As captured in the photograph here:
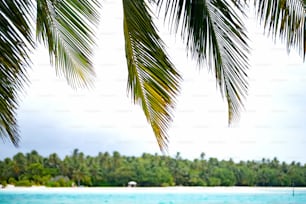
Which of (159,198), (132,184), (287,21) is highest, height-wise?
(287,21)

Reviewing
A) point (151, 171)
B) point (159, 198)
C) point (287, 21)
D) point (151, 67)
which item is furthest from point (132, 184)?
point (287, 21)

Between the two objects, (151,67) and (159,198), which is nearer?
(151,67)

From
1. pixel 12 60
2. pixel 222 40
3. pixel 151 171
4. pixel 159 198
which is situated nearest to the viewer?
pixel 12 60

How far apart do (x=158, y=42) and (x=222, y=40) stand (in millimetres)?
143

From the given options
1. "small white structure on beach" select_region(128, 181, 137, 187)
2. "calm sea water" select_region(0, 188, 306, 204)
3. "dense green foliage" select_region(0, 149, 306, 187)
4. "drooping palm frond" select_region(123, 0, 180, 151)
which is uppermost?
"drooping palm frond" select_region(123, 0, 180, 151)

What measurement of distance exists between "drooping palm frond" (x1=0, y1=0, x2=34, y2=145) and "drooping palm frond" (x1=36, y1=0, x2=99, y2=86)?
10 cm

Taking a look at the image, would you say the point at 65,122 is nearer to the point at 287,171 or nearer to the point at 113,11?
the point at 287,171

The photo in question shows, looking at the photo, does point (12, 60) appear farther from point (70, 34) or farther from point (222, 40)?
point (222, 40)

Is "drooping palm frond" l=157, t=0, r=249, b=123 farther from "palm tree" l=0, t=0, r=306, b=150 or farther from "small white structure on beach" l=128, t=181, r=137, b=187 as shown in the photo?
"small white structure on beach" l=128, t=181, r=137, b=187

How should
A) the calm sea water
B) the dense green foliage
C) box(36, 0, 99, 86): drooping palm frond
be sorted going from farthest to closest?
the calm sea water, the dense green foliage, box(36, 0, 99, 86): drooping palm frond

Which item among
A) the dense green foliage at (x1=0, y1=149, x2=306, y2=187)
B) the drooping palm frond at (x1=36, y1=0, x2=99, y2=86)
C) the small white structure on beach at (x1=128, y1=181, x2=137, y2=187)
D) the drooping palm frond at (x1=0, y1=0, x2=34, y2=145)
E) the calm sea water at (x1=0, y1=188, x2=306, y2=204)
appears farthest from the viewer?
the calm sea water at (x1=0, y1=188, x2=306, y2=204)

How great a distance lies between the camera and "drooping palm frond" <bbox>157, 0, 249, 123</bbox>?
1261 mm

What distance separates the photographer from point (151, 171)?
23.9ft

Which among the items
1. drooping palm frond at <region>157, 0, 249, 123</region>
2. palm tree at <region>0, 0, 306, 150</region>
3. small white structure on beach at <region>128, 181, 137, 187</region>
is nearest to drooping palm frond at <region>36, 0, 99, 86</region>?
palm tree at <region>0, 0, 306, 150</region>
